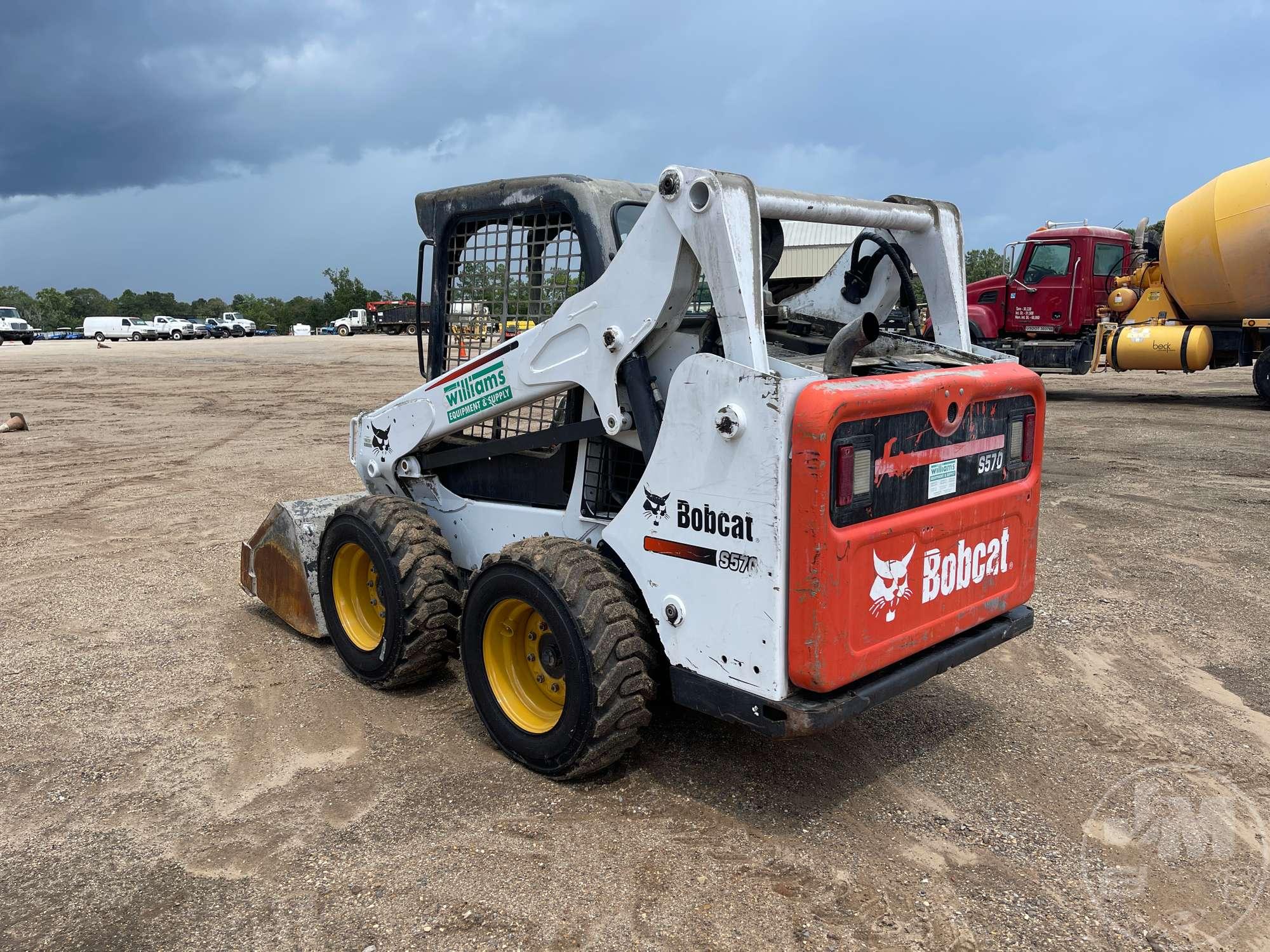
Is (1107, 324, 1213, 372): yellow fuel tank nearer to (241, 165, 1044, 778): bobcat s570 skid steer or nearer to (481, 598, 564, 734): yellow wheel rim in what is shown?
(241, 165, 1044, 778): bobcat s570 skid steer

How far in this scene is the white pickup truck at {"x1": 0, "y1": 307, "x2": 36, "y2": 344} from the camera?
44031mm

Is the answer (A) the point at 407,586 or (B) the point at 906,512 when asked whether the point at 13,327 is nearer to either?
(A) the point at 407,586

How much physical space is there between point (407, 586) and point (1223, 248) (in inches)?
573

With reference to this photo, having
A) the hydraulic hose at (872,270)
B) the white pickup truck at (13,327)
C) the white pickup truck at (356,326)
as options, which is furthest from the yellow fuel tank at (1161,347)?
the white pickup truck at (356,326)

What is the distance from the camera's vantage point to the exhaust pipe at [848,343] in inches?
115

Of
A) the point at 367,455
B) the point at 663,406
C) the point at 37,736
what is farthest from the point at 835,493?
the point at 37,736

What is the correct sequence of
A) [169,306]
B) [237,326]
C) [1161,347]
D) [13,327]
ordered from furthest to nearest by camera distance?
[169,306] → [237,326] → [13,327] → [1161,347]

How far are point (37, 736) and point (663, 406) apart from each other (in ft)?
9.56

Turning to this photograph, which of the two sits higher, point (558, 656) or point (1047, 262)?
point (1047, 262)

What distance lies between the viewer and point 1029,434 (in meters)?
3.65

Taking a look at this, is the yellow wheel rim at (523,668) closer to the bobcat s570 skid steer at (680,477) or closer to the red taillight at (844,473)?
the bobcat s570 skid steer at (680,477)

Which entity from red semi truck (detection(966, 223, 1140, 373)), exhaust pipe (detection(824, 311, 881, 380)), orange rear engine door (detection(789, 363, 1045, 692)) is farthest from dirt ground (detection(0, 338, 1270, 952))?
red semi truck (detection(966, 223, 1140, 373))

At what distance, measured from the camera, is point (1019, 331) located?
1755 centimetres

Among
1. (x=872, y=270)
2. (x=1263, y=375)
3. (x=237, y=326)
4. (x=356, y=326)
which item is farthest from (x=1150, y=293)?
(x=237, y=326)
